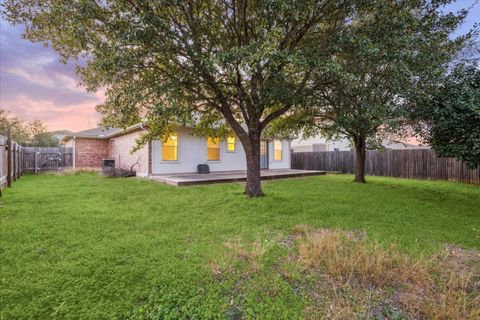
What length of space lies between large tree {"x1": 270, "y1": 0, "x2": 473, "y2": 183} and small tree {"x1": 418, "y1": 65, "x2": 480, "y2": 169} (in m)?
0.33

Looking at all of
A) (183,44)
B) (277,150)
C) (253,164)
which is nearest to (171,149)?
(253,164)

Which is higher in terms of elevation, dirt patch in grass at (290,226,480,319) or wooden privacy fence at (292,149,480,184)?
wooden privacy fence at (292,149,480,184)

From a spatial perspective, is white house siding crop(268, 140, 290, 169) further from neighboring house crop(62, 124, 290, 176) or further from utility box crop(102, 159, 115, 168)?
utility box crop(102, 159, 115, 168)

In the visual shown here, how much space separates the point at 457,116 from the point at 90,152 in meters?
19.3

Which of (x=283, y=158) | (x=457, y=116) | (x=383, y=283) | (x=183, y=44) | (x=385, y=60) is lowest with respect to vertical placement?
(x=383, y=283)

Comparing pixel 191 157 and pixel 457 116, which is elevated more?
pixel 457 116

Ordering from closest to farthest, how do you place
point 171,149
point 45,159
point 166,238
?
point 166,238 → point 171,149 → point 45,159

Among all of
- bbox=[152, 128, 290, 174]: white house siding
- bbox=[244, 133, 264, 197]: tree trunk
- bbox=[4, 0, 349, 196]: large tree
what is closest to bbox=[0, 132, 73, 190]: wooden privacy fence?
bbox=[152, 128, 290, 174]: white house siding

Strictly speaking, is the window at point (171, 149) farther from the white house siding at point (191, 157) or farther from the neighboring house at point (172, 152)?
the white house siding at point (191, 157)

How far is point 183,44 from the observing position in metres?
5.89

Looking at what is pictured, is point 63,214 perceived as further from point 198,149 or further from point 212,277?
point 198,149

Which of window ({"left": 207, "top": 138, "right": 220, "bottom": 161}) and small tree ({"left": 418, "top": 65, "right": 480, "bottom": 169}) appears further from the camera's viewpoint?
window ({"left": 207, "top": 138, "right": 220, "bottom": 161})

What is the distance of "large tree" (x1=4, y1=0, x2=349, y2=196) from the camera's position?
5062 mm

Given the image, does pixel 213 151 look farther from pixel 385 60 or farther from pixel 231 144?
pixel 385 60
